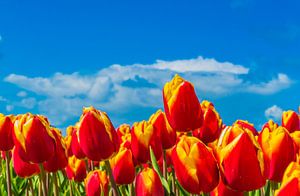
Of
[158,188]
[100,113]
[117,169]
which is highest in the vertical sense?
[100,113]

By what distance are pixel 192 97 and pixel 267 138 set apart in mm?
669

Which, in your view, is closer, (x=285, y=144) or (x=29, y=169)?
(x=285, y=144)

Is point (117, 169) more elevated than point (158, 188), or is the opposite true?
point (117, 169)

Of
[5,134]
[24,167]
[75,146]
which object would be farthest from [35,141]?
[5,134]

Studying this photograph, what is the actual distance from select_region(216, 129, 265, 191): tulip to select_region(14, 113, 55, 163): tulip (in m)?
1.58

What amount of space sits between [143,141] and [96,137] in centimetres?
80

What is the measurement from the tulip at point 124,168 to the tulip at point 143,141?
9 centimetres

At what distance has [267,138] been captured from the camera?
311 cm

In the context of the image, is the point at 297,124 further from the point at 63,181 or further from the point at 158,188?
the point at 158,188

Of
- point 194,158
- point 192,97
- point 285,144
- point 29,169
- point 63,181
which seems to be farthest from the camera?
point 63,181

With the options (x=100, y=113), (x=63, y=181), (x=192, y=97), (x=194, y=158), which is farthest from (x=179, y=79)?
(x=63, y=181)

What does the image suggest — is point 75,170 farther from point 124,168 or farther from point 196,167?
point 196,167

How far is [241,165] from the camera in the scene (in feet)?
8.25

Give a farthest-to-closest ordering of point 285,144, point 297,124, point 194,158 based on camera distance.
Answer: point 297,124, point 285,144, point 194,158
